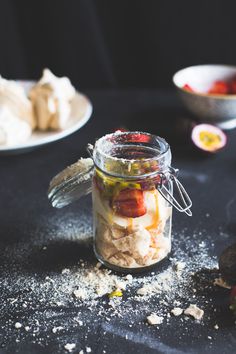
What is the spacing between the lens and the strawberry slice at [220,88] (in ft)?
5.01

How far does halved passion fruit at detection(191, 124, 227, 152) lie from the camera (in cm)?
134

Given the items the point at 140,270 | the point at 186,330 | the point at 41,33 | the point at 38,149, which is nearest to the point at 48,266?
the point at 140,270

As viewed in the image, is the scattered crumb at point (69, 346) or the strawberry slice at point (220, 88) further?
the strawberry slice at point (220, 88)

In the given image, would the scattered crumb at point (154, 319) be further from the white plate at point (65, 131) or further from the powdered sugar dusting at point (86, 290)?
the white plate at point (65, 131)

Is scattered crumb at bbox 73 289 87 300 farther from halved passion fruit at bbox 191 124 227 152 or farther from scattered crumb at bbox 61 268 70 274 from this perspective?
halved passion fruit at bbox 191 124 227 152

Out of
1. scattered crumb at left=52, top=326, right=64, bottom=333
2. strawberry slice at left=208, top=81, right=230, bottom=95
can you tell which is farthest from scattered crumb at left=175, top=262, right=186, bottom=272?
strawberry slice at left=208, top=81, right=230, bottom=95

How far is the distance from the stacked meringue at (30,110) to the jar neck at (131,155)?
0.42 meters

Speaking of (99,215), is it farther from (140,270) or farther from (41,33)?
(41,33)

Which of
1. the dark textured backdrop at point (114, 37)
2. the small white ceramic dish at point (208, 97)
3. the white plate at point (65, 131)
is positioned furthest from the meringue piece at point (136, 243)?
the dark textured backdrop at point (114, 37)

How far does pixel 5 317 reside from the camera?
0.84 metres

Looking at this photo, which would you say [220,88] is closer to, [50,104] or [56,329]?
[50,104]

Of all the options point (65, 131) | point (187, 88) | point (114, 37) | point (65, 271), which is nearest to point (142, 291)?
point (65, 271)

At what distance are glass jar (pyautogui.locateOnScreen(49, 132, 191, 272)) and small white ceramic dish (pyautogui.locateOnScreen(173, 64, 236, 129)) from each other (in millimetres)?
518

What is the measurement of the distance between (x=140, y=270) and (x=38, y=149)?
1.79ft
